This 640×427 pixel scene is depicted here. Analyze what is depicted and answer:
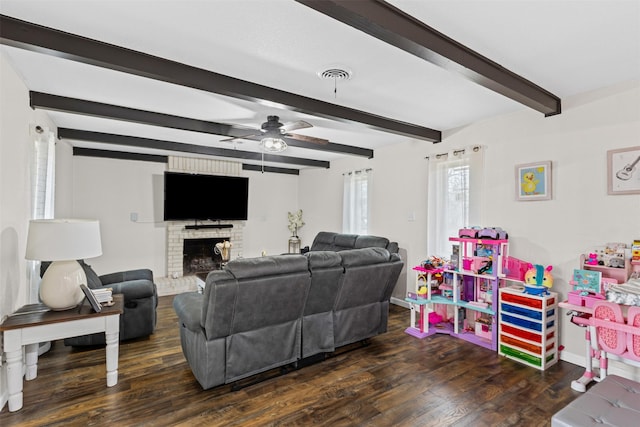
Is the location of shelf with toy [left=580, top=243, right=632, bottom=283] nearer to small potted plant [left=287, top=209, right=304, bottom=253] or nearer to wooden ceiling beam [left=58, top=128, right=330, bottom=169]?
wooden ceiling beam [left=58, top=128, right=330, bottom=169]

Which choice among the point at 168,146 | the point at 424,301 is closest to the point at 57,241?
the point at 168,146

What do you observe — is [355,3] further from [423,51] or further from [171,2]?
[171,2]

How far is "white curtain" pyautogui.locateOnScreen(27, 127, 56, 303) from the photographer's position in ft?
9.57

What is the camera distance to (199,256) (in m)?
6.35

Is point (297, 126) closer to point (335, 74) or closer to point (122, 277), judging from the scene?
point (335, 74)

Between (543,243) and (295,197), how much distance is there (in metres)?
5.32

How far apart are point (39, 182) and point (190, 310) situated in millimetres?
1928

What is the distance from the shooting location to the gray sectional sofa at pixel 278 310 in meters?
2.44

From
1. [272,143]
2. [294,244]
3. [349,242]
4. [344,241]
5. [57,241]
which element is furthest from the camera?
[294,244]

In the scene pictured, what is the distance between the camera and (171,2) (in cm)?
175

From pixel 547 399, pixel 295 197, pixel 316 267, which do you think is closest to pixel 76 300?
pixel 316 267

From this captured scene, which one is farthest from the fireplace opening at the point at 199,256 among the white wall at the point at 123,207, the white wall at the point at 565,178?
the white wall at the point at 565,178

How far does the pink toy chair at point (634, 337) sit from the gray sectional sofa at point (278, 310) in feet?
5.77

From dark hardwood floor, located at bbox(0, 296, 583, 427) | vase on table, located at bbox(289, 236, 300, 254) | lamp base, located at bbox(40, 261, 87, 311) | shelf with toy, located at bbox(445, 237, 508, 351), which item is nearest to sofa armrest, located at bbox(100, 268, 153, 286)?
dark hardwood floor, located at bbox(0, 296, 583, 427)
